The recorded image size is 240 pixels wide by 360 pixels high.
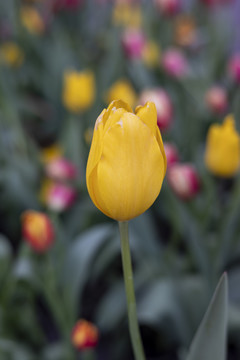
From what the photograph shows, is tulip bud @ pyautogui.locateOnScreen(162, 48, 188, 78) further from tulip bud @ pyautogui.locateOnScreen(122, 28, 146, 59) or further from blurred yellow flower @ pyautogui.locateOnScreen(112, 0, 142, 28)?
blurred yellow flower @ pyautogui.locateOnScreen(112, 0, 142, 28)

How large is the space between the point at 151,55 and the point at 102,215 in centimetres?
61

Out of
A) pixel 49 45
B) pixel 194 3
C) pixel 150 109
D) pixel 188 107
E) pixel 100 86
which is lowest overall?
pixel 150 109

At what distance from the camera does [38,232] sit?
1.99 ft

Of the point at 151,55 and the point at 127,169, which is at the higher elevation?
the point at 151,55

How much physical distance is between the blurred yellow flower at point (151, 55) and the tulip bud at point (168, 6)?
108mm

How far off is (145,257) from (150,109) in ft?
1.67

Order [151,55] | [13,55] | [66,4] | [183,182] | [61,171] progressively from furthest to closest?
[66,4] → [13,55] → [151,55] → [61,171] → [183,182]

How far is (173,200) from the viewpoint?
27.8 inches

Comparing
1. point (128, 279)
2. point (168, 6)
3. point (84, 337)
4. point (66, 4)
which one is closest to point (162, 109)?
point (84, 337)

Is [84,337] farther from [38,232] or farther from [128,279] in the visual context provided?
[128,279]

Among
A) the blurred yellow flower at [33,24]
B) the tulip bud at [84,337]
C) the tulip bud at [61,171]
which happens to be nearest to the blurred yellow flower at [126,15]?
the blurred yellow flower at [33,24]

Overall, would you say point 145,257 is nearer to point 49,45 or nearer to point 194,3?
point 49,45

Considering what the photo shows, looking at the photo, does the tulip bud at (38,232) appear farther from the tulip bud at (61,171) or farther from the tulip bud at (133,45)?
the tulip bud at (133,45)

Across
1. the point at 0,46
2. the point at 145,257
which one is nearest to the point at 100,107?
the point at 145,257
